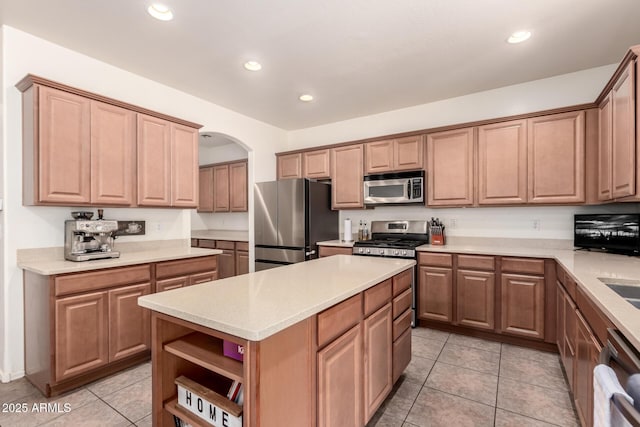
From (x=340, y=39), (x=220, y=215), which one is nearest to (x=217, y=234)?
(x=220, y=215)

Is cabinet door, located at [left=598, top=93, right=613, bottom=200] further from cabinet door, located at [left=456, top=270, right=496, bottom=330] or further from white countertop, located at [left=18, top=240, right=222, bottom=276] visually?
white countertop, located at [left=18, top=240, right=222, bottom=276]

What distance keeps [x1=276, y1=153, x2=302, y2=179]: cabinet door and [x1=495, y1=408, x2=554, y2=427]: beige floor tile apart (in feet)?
11.9

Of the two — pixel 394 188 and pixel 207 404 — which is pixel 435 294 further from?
pixel 207 404

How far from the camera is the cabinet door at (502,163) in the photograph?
3.14 m

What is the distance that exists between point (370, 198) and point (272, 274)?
7.92 ft

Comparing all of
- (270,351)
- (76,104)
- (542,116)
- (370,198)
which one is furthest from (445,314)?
(76,104)

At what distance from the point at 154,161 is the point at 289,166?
2180mm

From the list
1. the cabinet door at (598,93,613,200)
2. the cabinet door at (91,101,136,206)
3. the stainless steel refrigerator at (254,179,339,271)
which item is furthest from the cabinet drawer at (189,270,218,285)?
the cabinet door at (598,93,613,200)

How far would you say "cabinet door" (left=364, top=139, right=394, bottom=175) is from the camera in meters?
3.94

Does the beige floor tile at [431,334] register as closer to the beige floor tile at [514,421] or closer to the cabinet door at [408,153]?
the beige floor tile at [514,421]

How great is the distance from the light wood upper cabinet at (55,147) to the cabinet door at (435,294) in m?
3.34

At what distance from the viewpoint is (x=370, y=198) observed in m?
4.05

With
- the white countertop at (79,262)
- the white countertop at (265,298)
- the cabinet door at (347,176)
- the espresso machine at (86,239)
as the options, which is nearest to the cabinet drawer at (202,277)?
the white countertop at (79,262)

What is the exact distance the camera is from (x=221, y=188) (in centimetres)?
575
